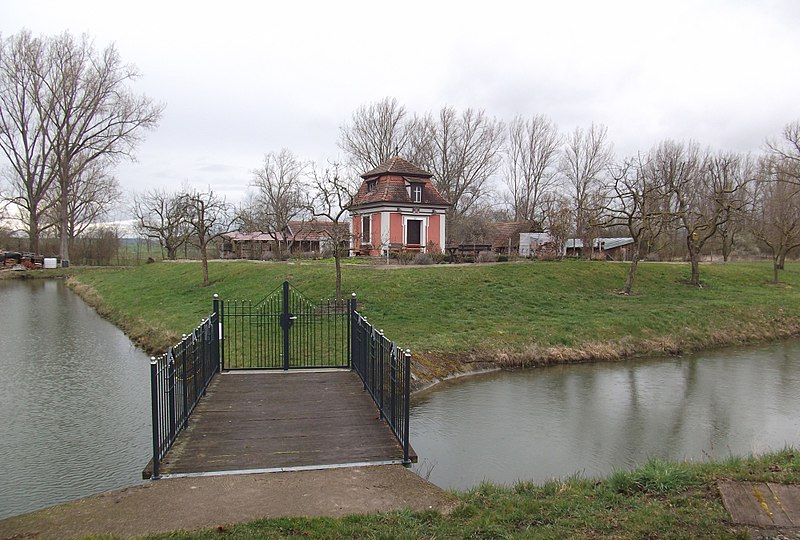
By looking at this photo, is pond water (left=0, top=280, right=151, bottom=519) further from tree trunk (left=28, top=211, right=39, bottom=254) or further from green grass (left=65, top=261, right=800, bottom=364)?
tree trunk (left=28, top=211, right=39, bottom=254)

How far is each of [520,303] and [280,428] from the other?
513 inches

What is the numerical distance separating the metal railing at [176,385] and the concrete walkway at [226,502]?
0.62 metres

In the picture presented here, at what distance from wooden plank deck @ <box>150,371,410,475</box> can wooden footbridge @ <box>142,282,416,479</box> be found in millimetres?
11

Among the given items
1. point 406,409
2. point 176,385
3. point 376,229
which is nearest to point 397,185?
point 376,229

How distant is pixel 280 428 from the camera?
6926 millimetres

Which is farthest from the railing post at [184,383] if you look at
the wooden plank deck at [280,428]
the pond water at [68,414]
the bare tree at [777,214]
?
the bare tree at [777,214]

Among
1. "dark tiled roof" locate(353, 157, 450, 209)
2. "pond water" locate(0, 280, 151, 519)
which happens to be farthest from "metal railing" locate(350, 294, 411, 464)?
"dark tiled roof" locate(353, 157, 450, 209)

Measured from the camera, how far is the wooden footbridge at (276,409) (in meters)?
5.94

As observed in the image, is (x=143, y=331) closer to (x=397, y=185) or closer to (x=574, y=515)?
(x=574, y=515)

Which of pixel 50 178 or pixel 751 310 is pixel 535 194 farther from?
pixel 50 178

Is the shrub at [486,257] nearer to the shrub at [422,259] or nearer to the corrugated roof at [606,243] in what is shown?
the shrub at [422,259]

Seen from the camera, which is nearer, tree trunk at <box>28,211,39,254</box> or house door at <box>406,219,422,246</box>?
house door at <box>406,219,422,246</box>

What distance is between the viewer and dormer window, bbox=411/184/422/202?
101 feet

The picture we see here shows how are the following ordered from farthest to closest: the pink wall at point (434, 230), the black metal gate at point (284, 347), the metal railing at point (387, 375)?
the pink wall at point (434, 230), the black metal gate at point (284, 347), the metal railing at point (387, 375)
